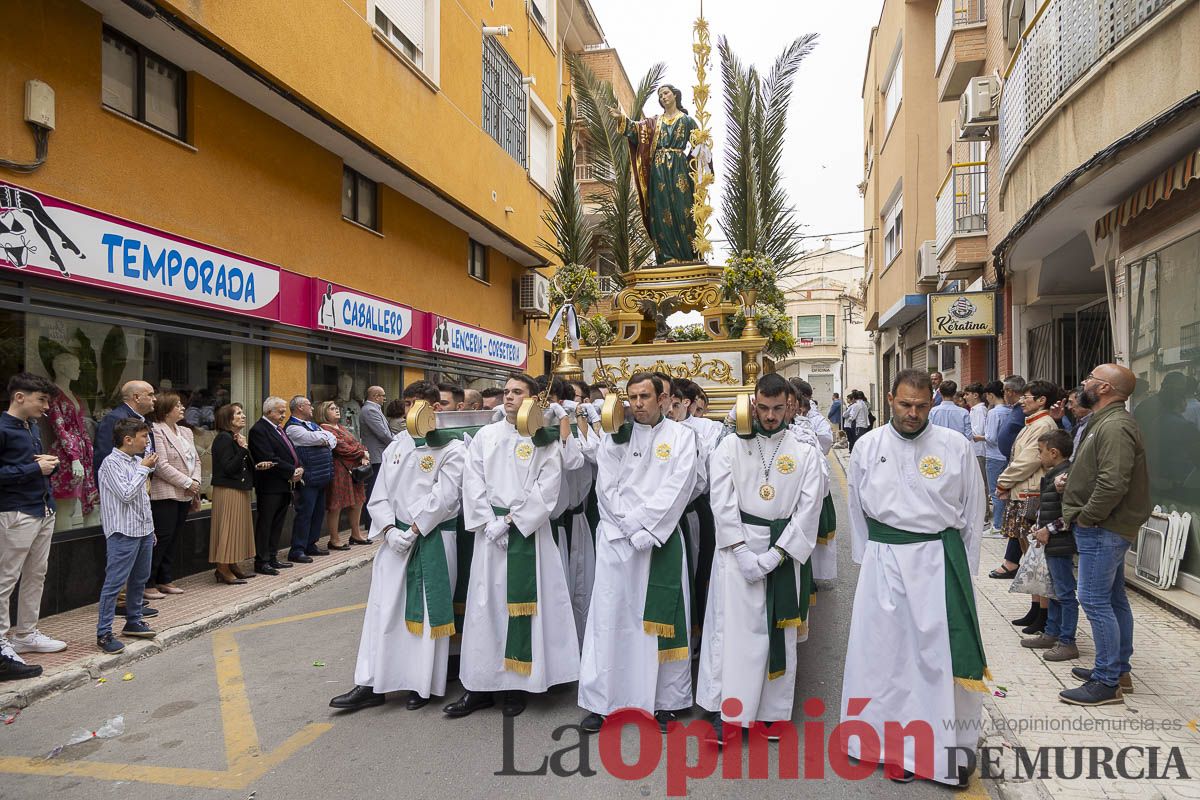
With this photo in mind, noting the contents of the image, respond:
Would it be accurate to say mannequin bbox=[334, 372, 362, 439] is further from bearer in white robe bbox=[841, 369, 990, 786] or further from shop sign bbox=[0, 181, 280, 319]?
bearer in white robe bbox=[841, 369, 990, 786]

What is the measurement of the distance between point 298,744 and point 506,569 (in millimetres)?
1409

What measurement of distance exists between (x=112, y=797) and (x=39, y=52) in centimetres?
603

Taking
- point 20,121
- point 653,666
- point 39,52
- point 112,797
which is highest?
point 39,52

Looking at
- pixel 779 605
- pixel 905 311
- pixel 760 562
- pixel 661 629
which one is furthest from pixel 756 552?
pixel 905 311

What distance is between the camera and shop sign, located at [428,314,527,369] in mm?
14133

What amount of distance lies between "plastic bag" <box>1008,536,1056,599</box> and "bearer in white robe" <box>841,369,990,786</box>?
172cm

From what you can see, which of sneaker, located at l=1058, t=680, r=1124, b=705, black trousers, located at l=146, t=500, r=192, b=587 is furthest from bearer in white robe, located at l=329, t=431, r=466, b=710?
sneaker, located at l=1058, t=680, r=1124, b=705

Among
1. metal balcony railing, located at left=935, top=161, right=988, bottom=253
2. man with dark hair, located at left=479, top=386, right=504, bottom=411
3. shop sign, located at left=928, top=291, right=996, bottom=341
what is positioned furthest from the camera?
metal balcony railing, located at left=935, top=161, right=988, bottom=253

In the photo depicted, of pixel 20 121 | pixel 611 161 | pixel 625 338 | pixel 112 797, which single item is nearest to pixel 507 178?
pixel 611 161

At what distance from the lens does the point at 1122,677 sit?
4.61 meters

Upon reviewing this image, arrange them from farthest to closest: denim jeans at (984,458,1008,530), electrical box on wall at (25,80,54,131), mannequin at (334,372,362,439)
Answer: mannequin at (334,372,362,439), denim jeans at (984,458,1008,530), electrical box on wall at (25,80,54,131)

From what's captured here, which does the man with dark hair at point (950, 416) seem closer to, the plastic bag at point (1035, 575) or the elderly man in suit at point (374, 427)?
the plastic bag at point (1035, 575)

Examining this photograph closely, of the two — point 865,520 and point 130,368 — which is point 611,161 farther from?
point 865,520

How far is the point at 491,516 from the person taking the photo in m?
4.73
